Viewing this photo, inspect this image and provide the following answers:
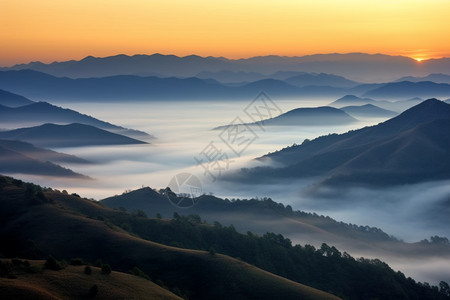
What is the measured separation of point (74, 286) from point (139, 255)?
102ft

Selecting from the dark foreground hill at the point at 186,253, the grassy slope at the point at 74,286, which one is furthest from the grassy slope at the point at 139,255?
the grassy slope at the point at 74,286

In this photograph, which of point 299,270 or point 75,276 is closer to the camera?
point 75,276

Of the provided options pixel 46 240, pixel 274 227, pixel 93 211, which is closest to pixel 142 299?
pixel 46 240

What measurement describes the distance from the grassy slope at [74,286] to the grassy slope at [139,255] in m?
16.0

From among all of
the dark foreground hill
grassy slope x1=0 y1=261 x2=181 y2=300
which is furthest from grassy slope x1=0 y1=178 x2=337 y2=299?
grassy slope x1=0 y1=261 x2=181 y2=300

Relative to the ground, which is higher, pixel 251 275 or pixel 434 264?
pixel 434 264

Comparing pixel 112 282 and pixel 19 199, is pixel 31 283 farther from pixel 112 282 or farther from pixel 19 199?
pixel 19 199

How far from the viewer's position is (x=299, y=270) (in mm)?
122062

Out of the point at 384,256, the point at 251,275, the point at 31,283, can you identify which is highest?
the point at 384,256

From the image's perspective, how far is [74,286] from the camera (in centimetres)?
6469

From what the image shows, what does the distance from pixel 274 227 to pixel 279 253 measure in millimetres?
61755

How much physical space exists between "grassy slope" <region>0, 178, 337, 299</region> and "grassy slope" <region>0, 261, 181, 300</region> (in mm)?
15955

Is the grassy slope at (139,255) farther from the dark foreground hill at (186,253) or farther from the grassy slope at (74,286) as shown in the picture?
the grassy slope at (74,286)

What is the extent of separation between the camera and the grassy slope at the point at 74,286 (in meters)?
57.1
